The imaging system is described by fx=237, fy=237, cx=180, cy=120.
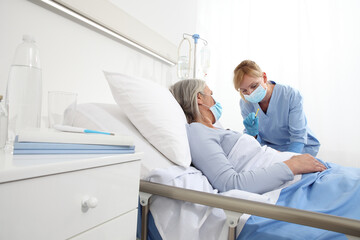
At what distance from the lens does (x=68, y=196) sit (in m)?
0.45

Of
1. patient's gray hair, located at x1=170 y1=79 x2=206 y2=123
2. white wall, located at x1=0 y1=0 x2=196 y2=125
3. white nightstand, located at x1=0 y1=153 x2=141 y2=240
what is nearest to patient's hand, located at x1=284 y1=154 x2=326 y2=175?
patient's gray hair, located at x1=170 y1=79 x2=206 y2=123

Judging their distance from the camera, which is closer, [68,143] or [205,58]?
[68,143]

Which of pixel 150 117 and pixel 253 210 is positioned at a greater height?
pixel 150 117

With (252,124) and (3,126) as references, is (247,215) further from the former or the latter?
(252,124)

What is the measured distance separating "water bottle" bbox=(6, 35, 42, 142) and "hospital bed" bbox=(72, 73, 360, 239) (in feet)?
0.57

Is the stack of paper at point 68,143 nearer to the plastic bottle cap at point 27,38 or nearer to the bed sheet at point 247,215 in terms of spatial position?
the bed sheet at point 247,215

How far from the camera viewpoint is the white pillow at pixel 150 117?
35.9 inches

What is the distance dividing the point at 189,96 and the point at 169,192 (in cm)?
71

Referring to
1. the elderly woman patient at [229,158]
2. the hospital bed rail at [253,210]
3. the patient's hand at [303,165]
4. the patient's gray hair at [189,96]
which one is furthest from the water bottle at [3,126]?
the patient's hand at [303,165]

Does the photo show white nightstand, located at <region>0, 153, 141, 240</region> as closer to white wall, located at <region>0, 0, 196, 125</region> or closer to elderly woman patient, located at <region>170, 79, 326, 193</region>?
elderly woman patient, located at <region>170, 79, 326, 193</region>

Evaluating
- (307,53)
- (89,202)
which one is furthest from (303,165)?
(307,53)

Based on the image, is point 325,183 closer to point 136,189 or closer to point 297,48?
point 136,189

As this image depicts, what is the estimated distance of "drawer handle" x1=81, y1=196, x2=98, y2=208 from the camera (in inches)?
18.8

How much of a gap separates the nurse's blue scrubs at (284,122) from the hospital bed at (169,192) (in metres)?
1.17
